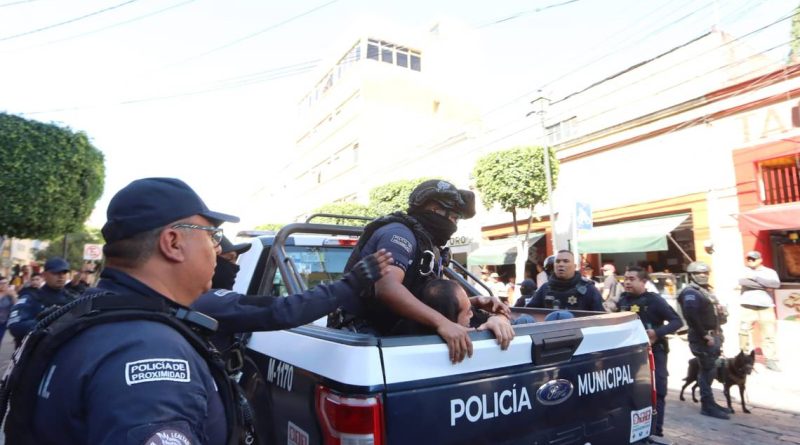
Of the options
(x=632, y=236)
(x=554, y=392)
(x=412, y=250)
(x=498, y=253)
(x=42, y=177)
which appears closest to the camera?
(x=554, y=392)

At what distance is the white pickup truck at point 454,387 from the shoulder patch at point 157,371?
0.70m

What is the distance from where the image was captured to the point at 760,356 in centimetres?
729

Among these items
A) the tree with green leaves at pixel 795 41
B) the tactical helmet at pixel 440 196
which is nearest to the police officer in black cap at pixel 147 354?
the tactical helmet at pixel 440 196

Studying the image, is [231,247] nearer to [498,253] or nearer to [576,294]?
[576,294]

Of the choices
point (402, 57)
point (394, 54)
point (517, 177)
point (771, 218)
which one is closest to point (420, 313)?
point (771, 218)

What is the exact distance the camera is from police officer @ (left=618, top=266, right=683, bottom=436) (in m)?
4.48

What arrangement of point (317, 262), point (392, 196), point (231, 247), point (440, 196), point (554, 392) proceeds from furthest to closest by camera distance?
point (392, 196) < point (317, 262) < point (231, 247) < point (440, 196) < point (554, 392)

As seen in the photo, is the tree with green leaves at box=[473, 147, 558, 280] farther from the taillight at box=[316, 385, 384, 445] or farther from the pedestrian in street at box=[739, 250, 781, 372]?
the taillight at box=[316, 385, 384, 445]

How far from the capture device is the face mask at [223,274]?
2.80 metres

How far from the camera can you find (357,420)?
1562 mm

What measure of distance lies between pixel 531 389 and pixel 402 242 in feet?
2.80

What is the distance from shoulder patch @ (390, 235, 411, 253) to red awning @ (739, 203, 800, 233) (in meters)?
10.9

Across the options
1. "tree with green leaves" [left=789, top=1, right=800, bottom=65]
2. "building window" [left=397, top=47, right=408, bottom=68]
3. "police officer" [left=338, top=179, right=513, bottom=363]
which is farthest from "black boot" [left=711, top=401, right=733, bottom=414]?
"building window" [left=397, top=47, right=408, bottom=68]

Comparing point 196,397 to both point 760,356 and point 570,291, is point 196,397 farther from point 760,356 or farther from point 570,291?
point 760,356
